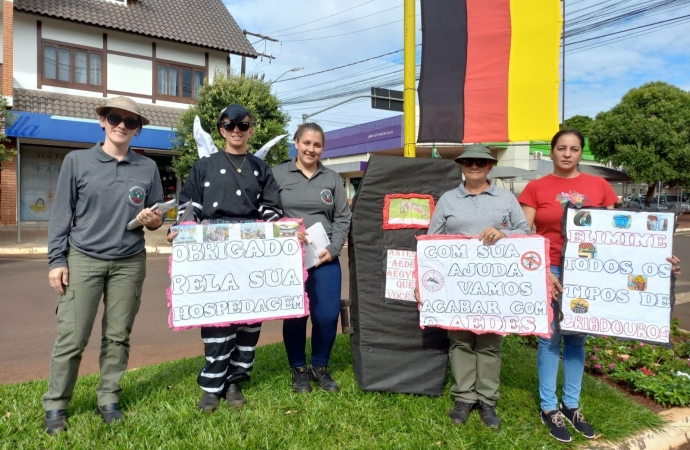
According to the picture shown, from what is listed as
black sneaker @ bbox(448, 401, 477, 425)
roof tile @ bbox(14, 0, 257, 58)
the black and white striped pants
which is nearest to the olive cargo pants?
the black and white striped pants

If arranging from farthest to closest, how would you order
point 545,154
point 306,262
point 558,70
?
1. point 545,154
2. point 558,70
3. point 306,262

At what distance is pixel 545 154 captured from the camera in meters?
31.7

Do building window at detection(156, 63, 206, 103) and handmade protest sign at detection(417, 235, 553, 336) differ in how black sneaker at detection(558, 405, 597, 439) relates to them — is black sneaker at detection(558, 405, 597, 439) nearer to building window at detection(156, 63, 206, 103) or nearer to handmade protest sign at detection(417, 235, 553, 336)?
handmade protest sign at detection(417, 235, 553, 336)

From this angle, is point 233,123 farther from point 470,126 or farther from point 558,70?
point 558,70

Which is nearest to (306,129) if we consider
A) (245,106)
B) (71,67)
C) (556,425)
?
(556,425)

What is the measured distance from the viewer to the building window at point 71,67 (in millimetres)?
16641

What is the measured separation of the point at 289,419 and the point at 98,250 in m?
1.67

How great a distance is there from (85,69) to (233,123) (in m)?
16.8

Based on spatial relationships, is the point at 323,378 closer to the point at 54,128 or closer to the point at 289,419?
the point at 289,419

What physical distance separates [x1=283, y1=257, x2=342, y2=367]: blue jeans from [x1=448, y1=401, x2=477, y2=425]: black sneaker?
3.39 ft

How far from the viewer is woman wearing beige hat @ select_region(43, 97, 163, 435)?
10.1 ft

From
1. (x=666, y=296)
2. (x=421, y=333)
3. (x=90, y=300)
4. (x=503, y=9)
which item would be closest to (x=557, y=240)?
(x=666, y=296)

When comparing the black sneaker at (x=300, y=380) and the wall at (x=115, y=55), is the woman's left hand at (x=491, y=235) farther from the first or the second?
the wall at (x=115, y=55)

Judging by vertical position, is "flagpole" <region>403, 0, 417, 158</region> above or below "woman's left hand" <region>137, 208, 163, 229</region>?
above
